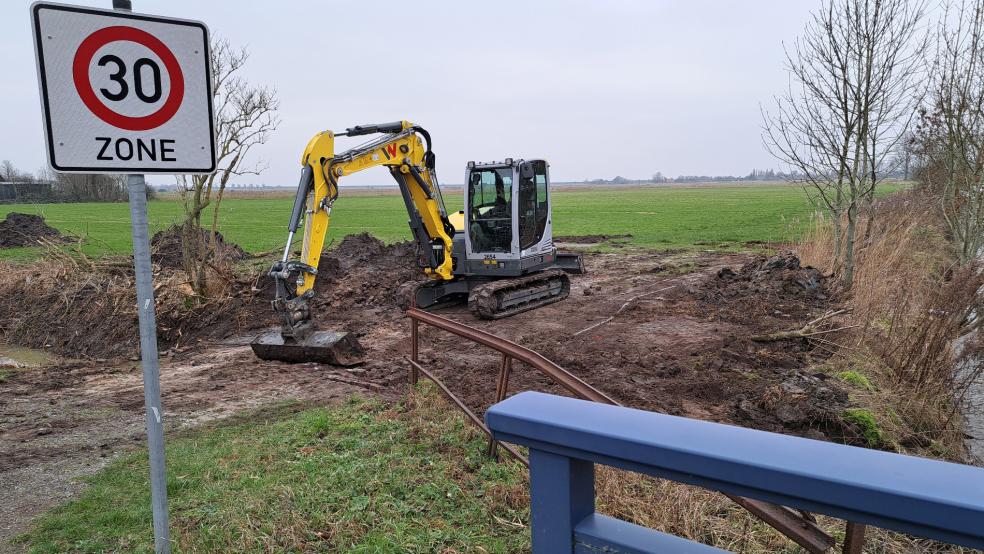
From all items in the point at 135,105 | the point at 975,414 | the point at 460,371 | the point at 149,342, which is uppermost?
the point at 135,105

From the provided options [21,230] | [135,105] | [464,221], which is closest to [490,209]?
[464,221]

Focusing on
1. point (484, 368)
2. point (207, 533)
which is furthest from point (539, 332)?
point (207, 533)

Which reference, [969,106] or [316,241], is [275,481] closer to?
[316,241]

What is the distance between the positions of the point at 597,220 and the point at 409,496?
131ft

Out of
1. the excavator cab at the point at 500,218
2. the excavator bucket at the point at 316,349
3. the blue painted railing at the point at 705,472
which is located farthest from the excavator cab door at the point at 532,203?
the blue painted railing at the point at 705,472

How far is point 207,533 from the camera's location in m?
4.22

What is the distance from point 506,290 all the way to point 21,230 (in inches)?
902

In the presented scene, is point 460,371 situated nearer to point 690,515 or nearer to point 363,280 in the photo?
point 690,515

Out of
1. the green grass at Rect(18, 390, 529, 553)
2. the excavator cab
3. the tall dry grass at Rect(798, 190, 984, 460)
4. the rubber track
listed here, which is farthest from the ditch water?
the excavator cab

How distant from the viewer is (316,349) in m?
9.75

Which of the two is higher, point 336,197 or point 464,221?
point 336,197

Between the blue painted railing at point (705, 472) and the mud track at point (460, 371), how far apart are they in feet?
15.6

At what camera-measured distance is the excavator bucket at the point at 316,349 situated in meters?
9.76

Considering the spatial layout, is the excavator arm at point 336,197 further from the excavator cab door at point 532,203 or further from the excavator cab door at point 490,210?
the excavator cab door at point 532,203
